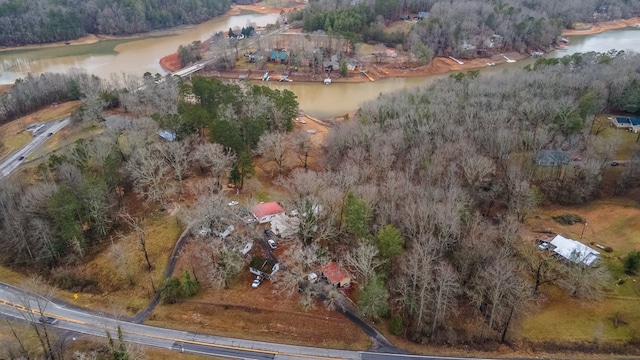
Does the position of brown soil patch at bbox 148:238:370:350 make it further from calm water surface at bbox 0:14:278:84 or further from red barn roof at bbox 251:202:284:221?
calm water surface at bbox 0:14:278:84

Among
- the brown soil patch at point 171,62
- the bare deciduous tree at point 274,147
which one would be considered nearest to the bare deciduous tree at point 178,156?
the bare deciduous tree at point 274,147

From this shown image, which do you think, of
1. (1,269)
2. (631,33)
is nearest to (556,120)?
(1,269)

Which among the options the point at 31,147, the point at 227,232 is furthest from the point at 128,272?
the point at 31,147

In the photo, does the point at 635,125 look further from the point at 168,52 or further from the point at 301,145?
the point at 168,52

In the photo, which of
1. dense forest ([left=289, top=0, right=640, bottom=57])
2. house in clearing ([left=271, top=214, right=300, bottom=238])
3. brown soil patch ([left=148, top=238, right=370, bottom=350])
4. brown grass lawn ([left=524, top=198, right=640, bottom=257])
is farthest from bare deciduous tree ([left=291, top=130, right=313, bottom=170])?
dense forest ([left=289, top=0, right=640, bottom=57])

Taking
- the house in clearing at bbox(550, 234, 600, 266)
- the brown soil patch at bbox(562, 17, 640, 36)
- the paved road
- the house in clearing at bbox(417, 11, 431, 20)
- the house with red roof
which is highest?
the house in clearing at bbox(417, 11, 431, 20)
